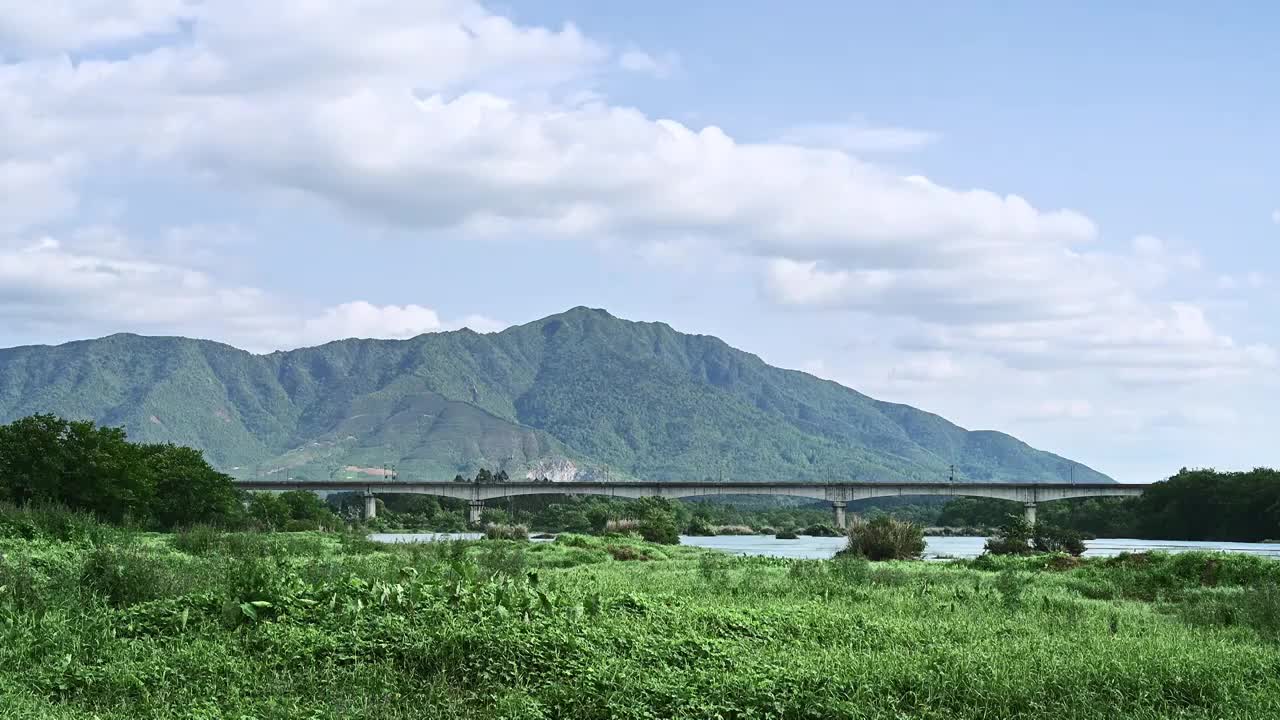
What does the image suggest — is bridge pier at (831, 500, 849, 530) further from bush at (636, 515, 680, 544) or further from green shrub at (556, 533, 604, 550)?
green shrub at (556, 533, 604, 550)

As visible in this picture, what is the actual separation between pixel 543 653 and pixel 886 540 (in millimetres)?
29043

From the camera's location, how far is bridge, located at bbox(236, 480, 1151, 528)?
115875 millimetres

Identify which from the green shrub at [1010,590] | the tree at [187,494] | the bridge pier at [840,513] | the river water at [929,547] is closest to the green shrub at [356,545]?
the river water at [929,547]

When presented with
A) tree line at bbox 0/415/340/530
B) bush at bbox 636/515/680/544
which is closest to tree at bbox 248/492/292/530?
tree line at bbox 0/415/340/530

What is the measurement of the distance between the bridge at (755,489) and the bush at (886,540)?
74.9 metres

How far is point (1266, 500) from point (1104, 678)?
8848 centimetres

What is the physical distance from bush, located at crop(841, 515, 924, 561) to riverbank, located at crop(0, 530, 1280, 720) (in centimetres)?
2144

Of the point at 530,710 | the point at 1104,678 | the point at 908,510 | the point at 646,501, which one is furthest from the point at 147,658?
the point at 908,510

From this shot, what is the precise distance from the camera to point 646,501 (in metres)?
121

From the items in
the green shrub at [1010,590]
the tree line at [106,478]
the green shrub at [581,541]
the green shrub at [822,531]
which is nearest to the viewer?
the green shrub at [1010,590]

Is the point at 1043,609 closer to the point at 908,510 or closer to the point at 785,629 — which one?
the point at 785,629

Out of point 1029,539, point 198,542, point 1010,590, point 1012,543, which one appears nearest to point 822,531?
point 1029,539

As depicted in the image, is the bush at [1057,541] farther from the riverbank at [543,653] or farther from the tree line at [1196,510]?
the tree line at [1196,510]

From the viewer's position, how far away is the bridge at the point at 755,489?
4562 inches
